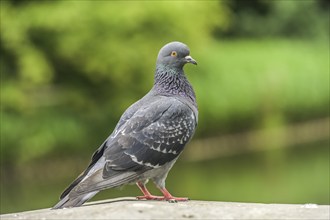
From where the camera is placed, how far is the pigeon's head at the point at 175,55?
9.35 meters

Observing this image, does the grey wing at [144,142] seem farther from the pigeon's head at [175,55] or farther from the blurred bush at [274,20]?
the blurred bush at [274,20]

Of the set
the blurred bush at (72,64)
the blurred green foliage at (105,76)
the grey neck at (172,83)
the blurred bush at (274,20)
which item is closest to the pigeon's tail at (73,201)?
the grey neck at (172,83)

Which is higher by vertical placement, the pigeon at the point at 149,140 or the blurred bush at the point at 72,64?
the pigeon at the point at 149,140

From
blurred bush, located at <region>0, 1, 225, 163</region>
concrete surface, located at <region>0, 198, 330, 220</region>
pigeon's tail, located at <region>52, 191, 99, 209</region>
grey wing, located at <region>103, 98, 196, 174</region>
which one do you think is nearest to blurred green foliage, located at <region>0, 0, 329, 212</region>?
blurred bush, located at <region>0, 1, 225, 163</region>

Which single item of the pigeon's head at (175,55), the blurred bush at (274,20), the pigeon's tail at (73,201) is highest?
the pigeon's head at (175,55)

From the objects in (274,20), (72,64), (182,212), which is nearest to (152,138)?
(182,212)

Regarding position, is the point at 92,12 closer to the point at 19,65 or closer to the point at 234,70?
the point at 19,65

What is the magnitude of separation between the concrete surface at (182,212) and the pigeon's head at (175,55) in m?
1.77

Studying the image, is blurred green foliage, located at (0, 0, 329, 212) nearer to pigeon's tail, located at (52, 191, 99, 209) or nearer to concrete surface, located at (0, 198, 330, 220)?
pigeon's tail, located at (52, 191, 99, 209)

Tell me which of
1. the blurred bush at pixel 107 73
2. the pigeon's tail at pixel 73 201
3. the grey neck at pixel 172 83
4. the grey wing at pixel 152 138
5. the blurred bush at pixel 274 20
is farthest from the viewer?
the blurred bush at pixel 274 20

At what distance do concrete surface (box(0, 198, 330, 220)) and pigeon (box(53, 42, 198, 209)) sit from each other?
0.47 m

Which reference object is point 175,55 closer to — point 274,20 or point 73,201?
point 73,201

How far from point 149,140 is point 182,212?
4.20 ft

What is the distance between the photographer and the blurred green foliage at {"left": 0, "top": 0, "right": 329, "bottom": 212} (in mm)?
26484
